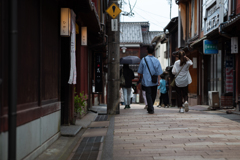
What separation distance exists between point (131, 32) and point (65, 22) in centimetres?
3994

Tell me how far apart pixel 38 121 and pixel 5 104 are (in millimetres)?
1381

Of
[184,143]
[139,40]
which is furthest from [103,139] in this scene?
[139,40]

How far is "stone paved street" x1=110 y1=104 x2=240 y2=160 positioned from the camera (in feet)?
14.9

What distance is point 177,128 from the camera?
268 inches

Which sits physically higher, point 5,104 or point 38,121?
point 5,104

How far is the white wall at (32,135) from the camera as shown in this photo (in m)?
3.25

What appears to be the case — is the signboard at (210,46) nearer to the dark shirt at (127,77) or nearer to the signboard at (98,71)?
the dark shirt at (127,77)

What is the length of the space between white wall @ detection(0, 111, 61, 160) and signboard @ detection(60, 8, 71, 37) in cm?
→ 167

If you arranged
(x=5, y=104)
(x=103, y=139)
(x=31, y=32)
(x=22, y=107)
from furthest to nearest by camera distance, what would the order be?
1. (x=103, y=139)
2. (x=31, y=32)
3. (x=22, y=107)
4. (x=5, y=104)

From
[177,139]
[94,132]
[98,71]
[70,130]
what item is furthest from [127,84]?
[177,139]

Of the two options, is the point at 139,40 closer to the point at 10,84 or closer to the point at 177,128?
the point at 177,128

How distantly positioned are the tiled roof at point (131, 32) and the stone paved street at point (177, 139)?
36.8 m

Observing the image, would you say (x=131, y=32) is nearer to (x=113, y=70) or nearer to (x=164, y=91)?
(x=164, y=91)

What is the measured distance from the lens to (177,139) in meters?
5.63
